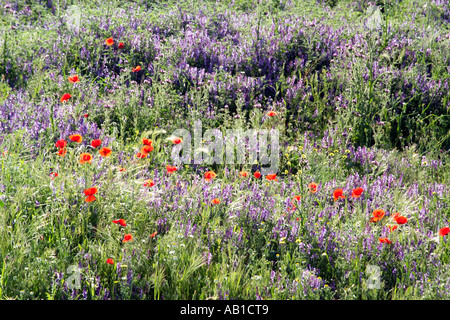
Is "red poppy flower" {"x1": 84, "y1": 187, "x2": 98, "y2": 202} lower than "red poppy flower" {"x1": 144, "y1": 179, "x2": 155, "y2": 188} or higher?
higher

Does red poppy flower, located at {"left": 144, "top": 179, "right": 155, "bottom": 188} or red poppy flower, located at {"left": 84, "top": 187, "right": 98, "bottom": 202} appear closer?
red poppy flower, located at {"left": 84, "top": 187, "right": 98, "bottom": 202}

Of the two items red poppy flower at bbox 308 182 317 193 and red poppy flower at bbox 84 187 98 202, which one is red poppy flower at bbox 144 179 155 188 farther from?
red poppy flower at bbox 308 182 317 193

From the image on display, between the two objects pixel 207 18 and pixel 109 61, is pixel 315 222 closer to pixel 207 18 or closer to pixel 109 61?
pixel 109 61

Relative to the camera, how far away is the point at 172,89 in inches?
204

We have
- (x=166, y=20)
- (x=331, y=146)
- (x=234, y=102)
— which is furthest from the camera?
(x=166, y=20)

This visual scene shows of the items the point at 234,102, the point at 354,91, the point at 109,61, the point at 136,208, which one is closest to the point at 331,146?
the point at 354,91

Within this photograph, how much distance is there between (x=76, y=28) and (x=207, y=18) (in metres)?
2.04

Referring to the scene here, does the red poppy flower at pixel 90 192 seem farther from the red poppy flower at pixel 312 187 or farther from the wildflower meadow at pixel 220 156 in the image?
the red poppy flower at pixel 312 187

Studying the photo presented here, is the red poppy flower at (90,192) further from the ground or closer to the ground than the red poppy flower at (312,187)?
further from the ground

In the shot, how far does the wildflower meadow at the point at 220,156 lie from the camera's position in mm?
2533

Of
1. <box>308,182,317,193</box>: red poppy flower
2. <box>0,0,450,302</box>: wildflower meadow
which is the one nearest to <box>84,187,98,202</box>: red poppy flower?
<box>0,0,450,302</box>: wildflower meadow

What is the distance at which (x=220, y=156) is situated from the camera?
402 centimetres

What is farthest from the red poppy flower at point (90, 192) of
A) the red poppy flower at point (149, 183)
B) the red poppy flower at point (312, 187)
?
the red poppy flower at point (312, 187)

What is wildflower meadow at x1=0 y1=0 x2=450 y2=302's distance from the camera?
99.7 inches
